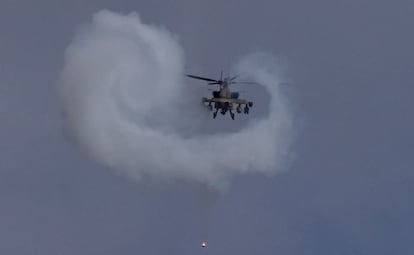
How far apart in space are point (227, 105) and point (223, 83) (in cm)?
273

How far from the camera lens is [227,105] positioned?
110 m

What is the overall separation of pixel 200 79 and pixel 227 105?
12.9 ft

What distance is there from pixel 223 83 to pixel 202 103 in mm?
3989

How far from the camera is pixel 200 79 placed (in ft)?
361

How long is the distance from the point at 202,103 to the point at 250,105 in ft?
17.9

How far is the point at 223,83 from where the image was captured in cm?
11169

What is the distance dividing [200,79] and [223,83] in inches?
117

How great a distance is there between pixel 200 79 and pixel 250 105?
19.9ft

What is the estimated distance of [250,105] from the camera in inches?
4380
